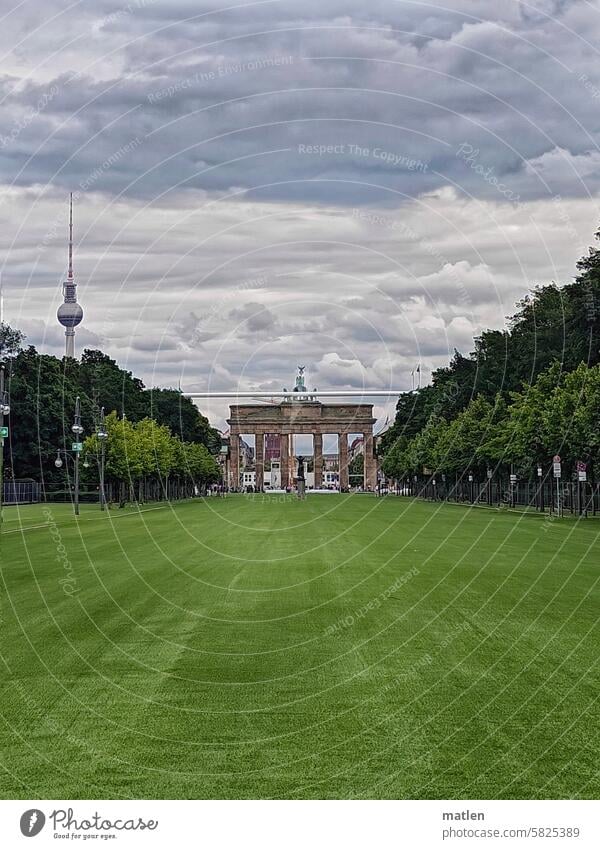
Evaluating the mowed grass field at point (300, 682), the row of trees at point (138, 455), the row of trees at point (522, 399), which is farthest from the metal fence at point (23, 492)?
the mowed grass field at point (300, 682)

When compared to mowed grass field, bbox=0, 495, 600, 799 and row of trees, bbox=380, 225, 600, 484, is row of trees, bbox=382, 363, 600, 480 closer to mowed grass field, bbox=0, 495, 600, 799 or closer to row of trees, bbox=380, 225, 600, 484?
row of trees, bbox=380, 225, 600, 484

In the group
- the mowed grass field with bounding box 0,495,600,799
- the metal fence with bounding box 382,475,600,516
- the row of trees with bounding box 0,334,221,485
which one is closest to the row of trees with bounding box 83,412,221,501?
the row of trees with bounding box 0,334,221,485

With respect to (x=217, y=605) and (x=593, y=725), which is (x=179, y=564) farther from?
(x=593, y=725)

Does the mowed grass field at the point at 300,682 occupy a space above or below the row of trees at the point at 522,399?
below

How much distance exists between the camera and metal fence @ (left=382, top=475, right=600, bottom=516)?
83719 millimetres

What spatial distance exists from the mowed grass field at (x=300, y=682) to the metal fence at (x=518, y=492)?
152ft

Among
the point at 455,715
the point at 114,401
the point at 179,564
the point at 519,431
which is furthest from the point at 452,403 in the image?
the point at 455,715

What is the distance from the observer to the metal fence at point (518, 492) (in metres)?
83.7

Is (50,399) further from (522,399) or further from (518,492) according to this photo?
(522,399)

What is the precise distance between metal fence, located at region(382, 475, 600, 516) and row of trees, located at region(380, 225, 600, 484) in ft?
7.00

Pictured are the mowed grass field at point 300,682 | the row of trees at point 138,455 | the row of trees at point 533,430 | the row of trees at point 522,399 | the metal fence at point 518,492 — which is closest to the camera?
the mowed grass field at point 300,682

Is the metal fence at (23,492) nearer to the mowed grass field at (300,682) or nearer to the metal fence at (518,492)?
the metal fence at (518,492)

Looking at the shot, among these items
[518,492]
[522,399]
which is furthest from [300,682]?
[518,492]
